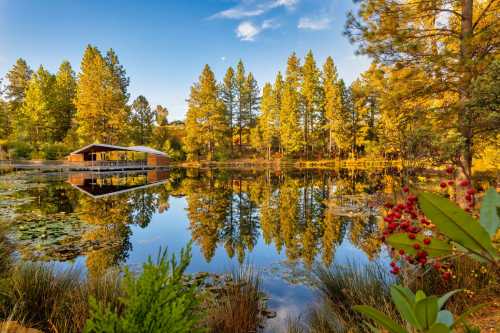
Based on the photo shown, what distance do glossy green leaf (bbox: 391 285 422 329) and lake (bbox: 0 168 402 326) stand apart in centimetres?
214

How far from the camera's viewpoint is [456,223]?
679mm

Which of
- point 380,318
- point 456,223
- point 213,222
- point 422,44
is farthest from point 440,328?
point 213,222

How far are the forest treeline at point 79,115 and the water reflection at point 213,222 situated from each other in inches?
920

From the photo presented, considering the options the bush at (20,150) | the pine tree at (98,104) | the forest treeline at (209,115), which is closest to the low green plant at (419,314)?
the forest treeline at (209,115)

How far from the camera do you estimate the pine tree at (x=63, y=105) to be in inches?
1644

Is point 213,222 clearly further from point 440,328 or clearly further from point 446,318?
point 440,328

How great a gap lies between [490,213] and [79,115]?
41.0 metres

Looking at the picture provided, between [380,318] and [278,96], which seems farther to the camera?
[278,96]

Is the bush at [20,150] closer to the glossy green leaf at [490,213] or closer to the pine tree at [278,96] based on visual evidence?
the pine tree at [278,96]

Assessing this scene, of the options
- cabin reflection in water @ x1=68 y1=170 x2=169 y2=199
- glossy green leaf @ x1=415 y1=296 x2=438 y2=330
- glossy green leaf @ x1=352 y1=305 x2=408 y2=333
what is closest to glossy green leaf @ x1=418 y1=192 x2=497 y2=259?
glossy green leaf @ x1=415 y1=296 x2=438 y2=330

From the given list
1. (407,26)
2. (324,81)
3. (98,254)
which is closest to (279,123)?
(324,81)

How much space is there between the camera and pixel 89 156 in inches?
1271

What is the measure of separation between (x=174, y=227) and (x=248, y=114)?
4137 cm

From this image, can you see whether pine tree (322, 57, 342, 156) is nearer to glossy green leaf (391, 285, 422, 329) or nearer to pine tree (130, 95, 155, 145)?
pine tree (130, 95, 155, 145)
